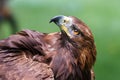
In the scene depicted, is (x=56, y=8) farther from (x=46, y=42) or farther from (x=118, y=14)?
(x=46, y=42)

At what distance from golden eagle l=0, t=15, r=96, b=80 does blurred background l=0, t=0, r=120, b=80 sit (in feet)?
19.9

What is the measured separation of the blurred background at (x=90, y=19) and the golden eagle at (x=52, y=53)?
608cm

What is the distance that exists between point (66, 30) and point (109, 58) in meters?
7.86

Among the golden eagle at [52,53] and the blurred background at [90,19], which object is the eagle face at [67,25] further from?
the blurred background at [90,19]

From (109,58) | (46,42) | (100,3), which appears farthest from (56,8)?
(46,42)

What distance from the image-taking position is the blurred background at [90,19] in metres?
15.1

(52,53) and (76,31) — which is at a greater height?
(76,31)

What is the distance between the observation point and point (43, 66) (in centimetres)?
760

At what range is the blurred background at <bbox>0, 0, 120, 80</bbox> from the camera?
15.1 metres

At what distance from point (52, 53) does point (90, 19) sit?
10238 millimetres

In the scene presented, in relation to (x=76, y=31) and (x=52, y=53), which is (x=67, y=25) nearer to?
(x=76, y=31)

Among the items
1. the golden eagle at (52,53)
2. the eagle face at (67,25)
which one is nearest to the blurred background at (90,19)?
the golden eagle at (52,53)

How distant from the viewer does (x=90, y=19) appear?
1788 centimetres

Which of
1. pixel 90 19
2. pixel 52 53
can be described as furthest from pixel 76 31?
pixel 90 19
